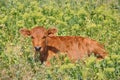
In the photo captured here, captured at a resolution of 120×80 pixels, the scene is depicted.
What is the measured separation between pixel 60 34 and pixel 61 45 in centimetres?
135

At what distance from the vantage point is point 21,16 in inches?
569

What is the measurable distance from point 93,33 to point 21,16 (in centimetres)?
248

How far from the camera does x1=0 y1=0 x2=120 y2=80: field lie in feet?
29.9

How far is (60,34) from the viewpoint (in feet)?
44.2

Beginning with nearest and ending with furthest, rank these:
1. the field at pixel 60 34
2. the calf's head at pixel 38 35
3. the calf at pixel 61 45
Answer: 1. the field at pixel 60 34
2. the calf's head at pixel 38 35
3. the calf at pixel 61 45

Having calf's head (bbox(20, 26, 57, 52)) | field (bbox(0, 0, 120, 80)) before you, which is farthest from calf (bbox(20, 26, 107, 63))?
field (bbox(0, 0, 120, 80))

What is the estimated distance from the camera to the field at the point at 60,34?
9.12 meters

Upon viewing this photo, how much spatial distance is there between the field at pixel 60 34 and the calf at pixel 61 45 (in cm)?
23

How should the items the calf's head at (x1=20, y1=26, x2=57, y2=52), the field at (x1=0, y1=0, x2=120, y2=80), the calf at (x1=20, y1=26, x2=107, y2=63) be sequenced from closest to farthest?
1. the field at (x1=0, y1=0, x2=120, y2=80)
2. the calf's head at (x1=20, y1=26, x2=57, y2=52)
3. the calf at (x1=20, y1=26, x2=107, y2=63)

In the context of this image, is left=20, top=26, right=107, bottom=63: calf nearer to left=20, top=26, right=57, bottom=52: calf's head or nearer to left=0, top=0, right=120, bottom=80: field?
left=20, top=26, right=57, bottom=52: calf's head

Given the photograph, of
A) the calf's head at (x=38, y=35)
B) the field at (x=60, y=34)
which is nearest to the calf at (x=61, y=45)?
the calf's head at (x=38, y=35)

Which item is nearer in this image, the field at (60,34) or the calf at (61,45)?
the field at (60,34)

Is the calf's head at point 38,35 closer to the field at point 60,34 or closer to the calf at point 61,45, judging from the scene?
the calf at point 61,45

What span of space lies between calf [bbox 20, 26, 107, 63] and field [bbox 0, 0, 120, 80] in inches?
8.9
